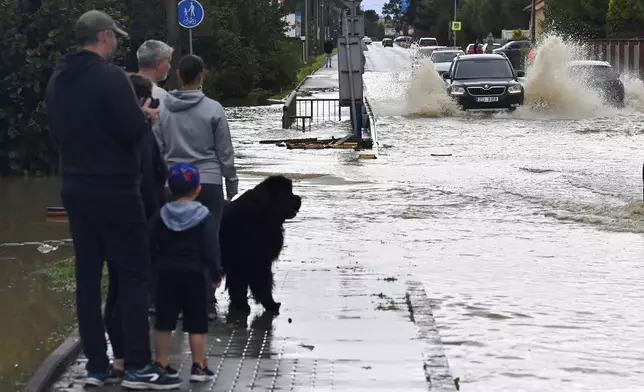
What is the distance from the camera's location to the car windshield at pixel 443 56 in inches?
2112

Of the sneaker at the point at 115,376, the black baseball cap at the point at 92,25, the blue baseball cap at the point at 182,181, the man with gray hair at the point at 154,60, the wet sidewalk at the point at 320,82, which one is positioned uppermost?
the black baseball cap at the point at 92,25

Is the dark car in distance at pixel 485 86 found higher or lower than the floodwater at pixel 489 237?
higher

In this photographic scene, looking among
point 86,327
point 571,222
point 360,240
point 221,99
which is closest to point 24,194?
point 360,240

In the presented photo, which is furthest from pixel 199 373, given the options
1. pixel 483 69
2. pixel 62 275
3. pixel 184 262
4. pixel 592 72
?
pixel 592 72

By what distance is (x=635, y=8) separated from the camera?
179 ft

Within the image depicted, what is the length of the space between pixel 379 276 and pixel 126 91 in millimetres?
4396

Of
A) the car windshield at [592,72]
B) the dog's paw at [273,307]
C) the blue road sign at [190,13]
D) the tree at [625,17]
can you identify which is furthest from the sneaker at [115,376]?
the tree at [625,17]

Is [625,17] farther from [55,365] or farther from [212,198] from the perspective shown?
[55,365]

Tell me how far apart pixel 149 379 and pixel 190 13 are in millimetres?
16931

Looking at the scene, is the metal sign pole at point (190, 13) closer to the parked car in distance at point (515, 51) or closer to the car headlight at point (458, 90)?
the car headlight at point (458, 90)

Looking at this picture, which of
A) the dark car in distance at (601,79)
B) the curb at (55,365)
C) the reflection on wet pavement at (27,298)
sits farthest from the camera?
the dark car in distance at (601,79)

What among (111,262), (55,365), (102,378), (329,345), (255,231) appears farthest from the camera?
(255,231)

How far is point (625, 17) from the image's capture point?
56.2 meters

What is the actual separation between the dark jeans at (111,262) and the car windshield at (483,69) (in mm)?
27905
